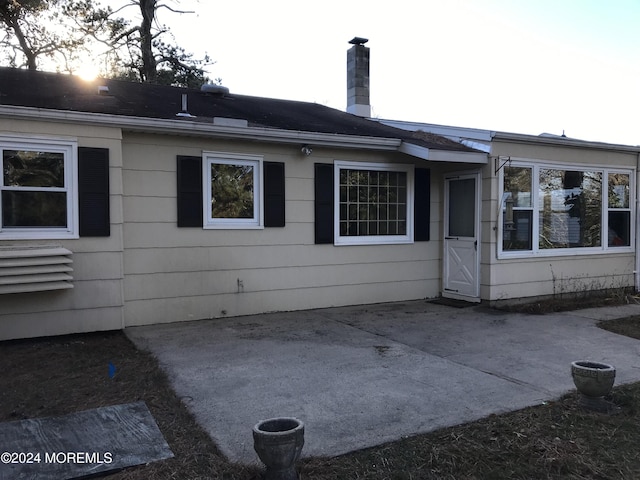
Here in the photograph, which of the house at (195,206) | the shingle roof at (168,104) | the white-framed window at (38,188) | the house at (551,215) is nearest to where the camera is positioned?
the white-framed window at (38,188)

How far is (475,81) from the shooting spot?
20.9 metres

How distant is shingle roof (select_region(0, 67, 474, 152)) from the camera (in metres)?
6.45

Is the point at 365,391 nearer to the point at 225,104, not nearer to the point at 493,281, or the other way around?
the point at 493,281

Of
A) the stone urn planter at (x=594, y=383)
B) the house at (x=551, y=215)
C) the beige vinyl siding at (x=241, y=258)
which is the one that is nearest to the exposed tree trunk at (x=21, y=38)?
the beige vinyl siding at (x=241, y=258)

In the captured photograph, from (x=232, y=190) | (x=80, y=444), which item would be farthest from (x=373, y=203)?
(x=80, y=444)

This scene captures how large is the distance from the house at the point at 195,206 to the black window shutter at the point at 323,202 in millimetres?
17

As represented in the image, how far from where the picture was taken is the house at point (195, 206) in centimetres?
Answer: 574

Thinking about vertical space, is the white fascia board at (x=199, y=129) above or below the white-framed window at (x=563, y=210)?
above

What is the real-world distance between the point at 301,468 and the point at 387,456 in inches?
21.7

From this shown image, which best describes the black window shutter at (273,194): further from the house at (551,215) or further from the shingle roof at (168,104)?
the house at (551,215)

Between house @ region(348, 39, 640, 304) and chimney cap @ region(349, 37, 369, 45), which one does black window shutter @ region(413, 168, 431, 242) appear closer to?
house @ region(348, 39, 640, 304)

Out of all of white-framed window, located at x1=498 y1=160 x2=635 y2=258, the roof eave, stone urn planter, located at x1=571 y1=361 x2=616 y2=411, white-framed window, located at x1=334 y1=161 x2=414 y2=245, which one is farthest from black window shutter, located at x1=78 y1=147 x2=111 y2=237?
white-framed window, located at x1=498 y1=160 x2=635 y2=258

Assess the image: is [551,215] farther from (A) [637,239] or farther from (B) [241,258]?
(B) [241,258]

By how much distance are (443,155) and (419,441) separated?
16.9 feet
